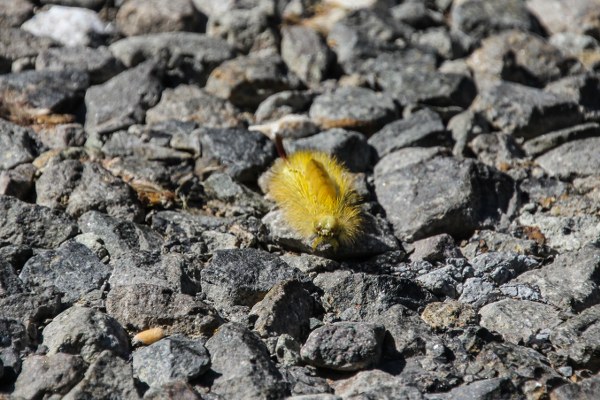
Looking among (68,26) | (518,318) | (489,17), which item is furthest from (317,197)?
(489,17)

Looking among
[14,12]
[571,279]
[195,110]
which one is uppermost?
[14,12]

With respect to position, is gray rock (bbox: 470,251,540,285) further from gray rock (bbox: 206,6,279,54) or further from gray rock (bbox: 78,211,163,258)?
gray rock (bbox: 206,6,279,54)

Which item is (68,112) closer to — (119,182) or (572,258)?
(119,182)

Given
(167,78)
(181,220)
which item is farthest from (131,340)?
(167,78)

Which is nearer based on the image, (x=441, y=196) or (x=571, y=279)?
(x=571, y=279)

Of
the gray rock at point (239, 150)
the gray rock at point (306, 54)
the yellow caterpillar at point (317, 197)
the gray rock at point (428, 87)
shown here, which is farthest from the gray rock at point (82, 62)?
the gray rock at point (428, 87)

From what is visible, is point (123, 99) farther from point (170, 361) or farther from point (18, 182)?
point (170, 361)

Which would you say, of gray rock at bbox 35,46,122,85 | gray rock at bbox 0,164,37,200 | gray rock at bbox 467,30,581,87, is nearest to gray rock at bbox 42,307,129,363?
gray rock at bbox 0,164,37,200
